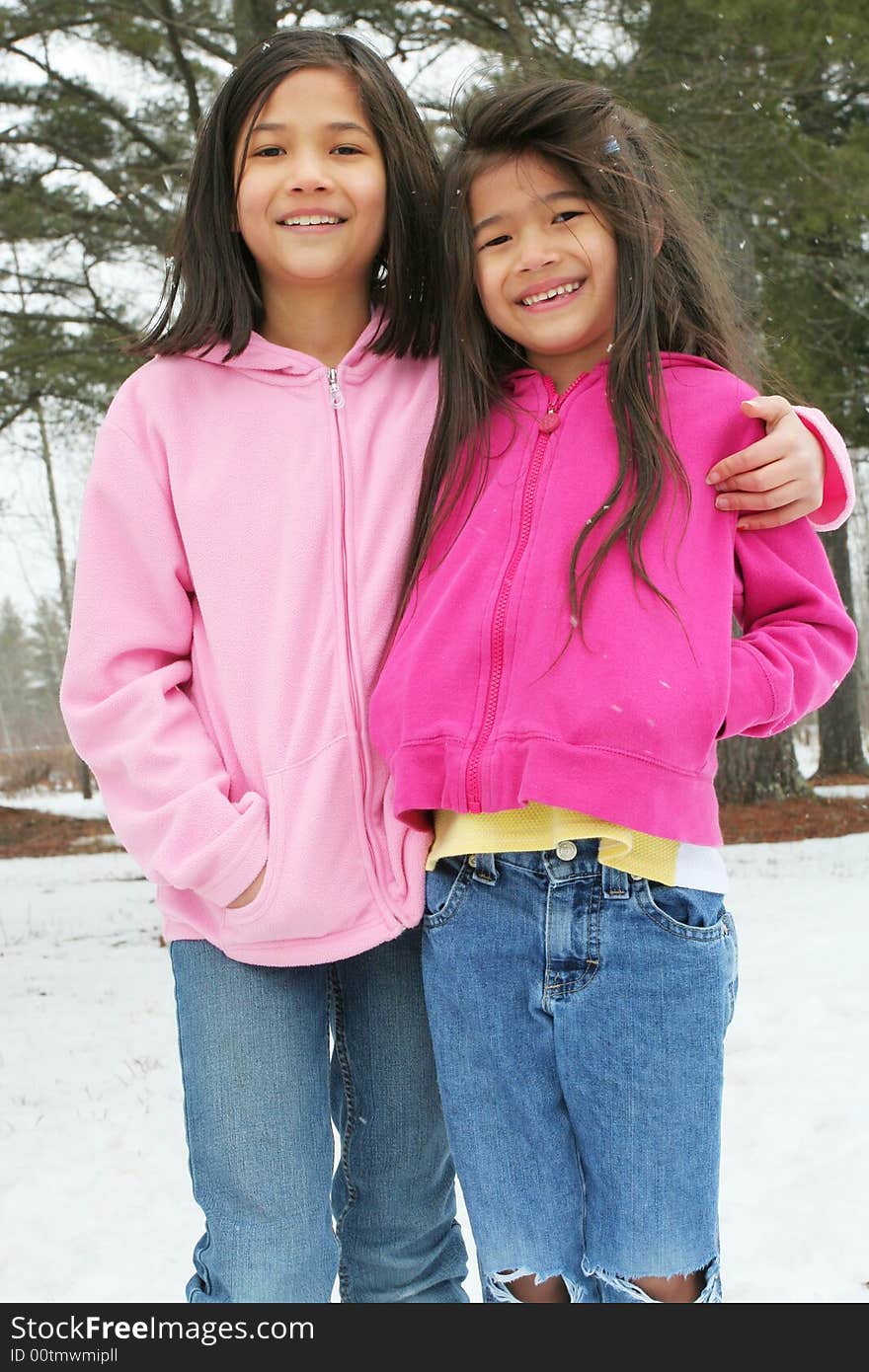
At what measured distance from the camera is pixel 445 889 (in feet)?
5.71

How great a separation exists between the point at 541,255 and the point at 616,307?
13cm

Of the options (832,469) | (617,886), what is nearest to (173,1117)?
(617,886)

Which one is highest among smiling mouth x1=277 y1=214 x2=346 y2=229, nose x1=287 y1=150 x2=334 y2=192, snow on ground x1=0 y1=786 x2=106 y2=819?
nose x1=287 y1=150 x2=334 y2=192

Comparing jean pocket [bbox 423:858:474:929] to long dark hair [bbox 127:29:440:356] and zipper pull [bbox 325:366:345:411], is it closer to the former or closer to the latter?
zipper pull [bbox 325:366:345:411]

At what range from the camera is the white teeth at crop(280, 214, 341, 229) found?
188 cm

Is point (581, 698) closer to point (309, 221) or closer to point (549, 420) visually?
point (549, 420)

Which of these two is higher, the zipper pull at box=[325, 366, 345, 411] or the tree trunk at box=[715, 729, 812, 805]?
the zipper pull at box=[325, 366, 345, 411]

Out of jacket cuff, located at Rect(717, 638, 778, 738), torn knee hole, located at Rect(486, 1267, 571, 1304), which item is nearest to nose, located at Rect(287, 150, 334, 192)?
jacket cuff, located at Rect(717, 638, 778, 738)

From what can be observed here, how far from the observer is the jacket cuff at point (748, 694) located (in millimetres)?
1689

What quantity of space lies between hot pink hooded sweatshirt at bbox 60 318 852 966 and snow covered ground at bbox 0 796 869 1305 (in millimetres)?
1241

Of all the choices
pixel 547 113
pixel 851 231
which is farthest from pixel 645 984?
pixel 851 231

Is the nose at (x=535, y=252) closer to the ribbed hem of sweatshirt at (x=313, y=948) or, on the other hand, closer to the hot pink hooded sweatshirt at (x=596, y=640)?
the hot pink hooded sweatshirt at (x=596, y=640)

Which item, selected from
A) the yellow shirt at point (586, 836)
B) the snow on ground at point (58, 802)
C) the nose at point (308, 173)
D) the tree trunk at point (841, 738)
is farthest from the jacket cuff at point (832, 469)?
the snow on ground at point (58, 802)
